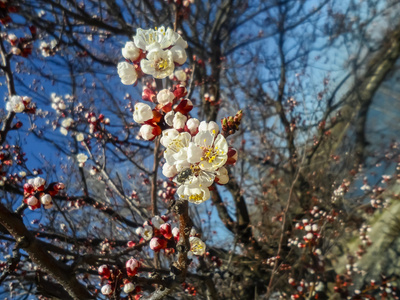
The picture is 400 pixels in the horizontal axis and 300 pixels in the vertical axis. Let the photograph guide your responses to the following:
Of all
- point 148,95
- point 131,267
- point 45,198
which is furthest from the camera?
point 45,198

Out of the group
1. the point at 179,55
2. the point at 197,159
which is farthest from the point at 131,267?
the point at 179,55

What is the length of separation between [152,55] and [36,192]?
1.16 m

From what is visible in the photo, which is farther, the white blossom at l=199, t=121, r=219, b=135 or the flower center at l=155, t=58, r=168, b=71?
the flower center at l=155, t=58, r=168, b=71

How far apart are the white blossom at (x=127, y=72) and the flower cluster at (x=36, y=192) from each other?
900 mm

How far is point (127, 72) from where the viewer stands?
1129mm

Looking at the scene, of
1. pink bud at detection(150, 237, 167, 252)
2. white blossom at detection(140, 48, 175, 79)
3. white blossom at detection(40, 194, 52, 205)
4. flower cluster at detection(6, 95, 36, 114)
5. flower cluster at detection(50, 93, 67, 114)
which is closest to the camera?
white blossom at detection(140, 48, 175, 79)

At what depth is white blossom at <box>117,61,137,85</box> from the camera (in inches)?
44.3

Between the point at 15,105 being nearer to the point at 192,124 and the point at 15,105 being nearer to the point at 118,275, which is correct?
the point at 118,275

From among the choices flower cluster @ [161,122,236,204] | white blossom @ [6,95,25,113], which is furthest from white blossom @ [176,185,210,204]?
white blossom @ [6,95,25,113]

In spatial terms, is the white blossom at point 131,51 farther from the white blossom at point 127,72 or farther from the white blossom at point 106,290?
the white blossom at point 106,290

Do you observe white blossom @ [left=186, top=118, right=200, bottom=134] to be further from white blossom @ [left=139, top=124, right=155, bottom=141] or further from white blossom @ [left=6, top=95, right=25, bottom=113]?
white blossom @ [left=6, top=95, right=25, bottom=113]

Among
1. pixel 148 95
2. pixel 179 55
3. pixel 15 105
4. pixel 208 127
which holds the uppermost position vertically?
pixel 15 105

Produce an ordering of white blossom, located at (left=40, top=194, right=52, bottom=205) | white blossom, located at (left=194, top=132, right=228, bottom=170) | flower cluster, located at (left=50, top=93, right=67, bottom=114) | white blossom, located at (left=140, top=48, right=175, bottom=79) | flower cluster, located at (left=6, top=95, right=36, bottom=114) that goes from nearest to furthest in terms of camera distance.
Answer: white blossom, located at (left=194, top=132, right=228, bottom=170), white blossom, located at (left=140, top=48, right=175, bottom=79), white blossom, located at (left=40, top=194, right=52, bottom=205), flower cluster, located at (left=6, top=95, right=36, bottom=114), flower cluster, located at (left=50, top=93, right=67, bottom=114)

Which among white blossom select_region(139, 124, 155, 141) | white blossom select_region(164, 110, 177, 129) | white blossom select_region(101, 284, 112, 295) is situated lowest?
white blossom select_region(101, 284, 112, 295)
